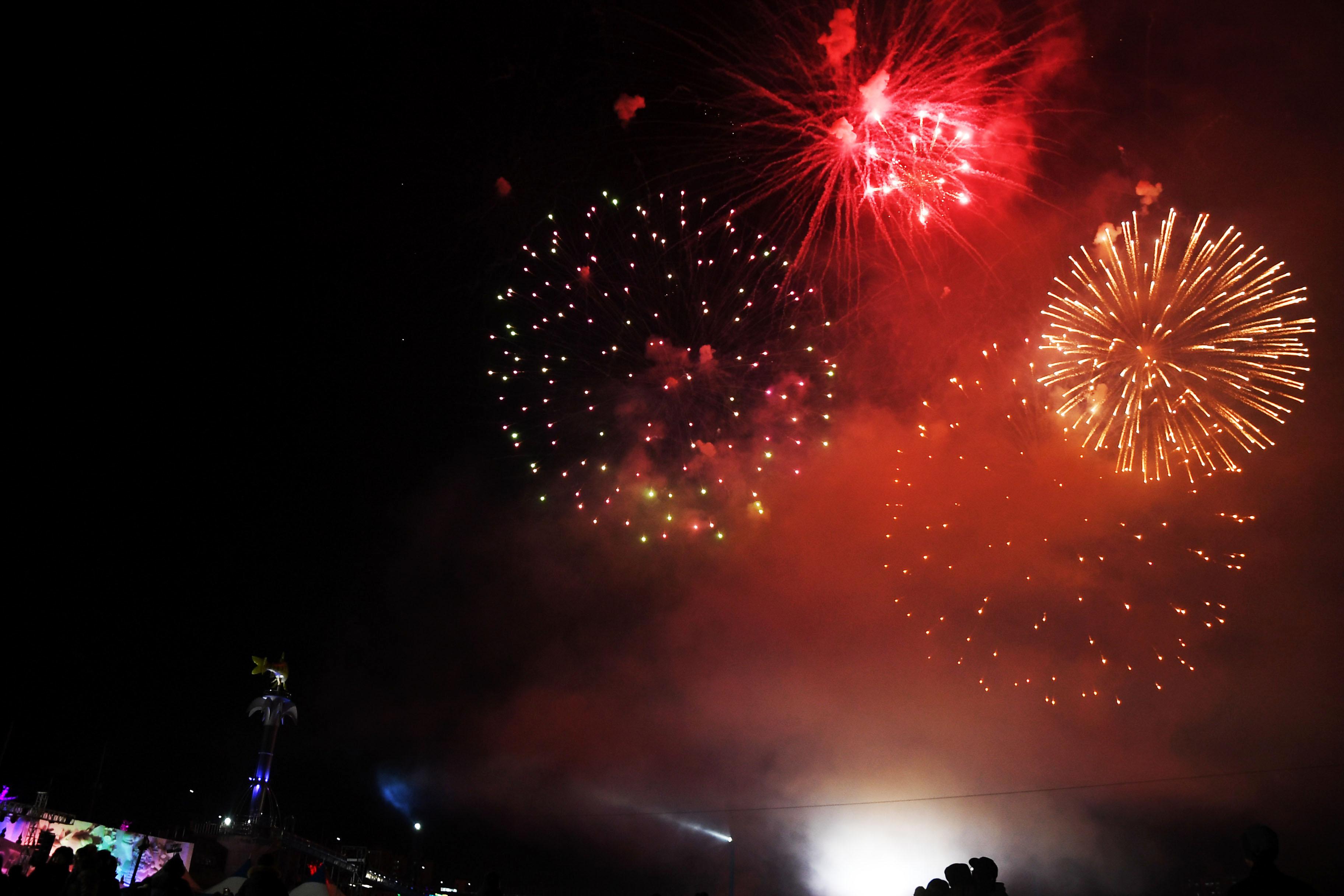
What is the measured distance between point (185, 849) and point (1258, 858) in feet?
103

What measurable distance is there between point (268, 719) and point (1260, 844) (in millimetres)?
39989

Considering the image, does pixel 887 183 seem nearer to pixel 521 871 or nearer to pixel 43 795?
pixel 43 795

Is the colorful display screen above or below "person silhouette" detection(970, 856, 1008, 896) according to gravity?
above

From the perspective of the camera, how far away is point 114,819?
1378 inches

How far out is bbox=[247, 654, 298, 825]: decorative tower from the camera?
34781 mm

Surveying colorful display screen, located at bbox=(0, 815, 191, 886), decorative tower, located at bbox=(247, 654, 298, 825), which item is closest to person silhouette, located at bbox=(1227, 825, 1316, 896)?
colorful display screen, located at bbox=(0, 815, 191, 886)

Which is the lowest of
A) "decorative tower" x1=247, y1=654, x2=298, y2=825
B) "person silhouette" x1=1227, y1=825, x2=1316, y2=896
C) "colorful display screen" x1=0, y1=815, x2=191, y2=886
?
"person silhouette" x1=1227, y1=825, x2=1316, y2=896

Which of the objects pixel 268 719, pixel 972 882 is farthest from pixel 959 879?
pixel 268 719

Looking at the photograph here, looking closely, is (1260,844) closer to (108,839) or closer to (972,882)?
(972,882)

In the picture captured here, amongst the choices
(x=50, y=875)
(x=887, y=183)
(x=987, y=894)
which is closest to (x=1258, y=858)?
(x=987, y=894)

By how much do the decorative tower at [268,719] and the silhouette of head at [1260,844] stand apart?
38.6 meters

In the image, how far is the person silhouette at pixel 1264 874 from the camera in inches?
122

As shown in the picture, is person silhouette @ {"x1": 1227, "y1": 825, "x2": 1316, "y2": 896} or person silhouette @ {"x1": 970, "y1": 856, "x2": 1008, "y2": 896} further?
person silhouette @ {"x1": 970, "y1": 856, "x2": 1008, "y2": 896}

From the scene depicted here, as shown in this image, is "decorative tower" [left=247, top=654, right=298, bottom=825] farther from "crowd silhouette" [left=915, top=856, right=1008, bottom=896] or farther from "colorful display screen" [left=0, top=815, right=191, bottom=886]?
"crowd silhouette" [left=915, top=856, right=1008, bottom=896]
